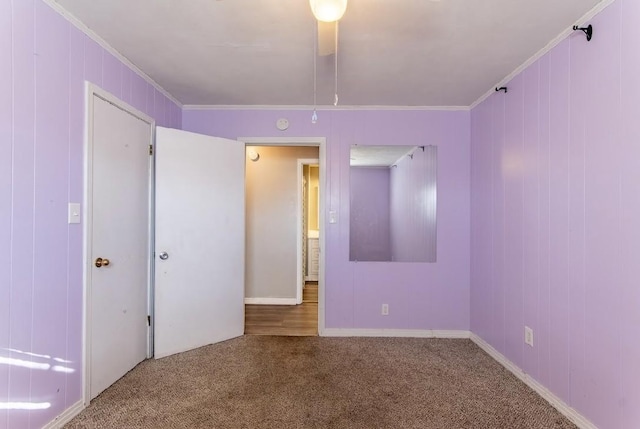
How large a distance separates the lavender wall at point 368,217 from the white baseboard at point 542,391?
3.95 feet

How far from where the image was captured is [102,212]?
2.19 m

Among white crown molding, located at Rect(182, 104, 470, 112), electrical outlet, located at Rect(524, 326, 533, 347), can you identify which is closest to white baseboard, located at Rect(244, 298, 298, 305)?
white crown molding, located at Rect(182, 104, 470, 112)

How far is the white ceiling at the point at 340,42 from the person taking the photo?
1.79 m

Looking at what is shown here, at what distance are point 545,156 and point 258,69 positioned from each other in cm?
214

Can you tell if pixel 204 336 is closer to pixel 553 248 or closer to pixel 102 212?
pixel 102 212

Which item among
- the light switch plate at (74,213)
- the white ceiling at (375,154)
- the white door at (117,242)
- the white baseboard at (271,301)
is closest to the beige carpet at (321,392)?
the white door at (117,242)

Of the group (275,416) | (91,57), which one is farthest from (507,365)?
(91,57)

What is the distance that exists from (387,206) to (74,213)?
261cm

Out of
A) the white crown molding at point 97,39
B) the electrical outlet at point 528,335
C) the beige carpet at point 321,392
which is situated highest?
the white crown molding at point 97,39

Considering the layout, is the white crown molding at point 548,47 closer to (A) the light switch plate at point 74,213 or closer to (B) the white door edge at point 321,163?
(B) the white door edge at point 321,163

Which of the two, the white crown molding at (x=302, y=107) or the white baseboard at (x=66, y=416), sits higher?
the white crown molding at (x=302, y=107)

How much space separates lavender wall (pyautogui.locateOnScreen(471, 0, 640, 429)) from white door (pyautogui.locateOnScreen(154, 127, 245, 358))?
2.38 metres

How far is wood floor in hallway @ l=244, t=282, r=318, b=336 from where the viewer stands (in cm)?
347

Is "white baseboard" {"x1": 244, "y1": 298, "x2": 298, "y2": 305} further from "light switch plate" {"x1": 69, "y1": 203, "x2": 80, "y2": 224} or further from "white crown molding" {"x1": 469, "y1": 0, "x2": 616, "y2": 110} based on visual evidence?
"white crown molding" {"x1": 469, "y1": 0, "x2": 616, "y2": 110}
